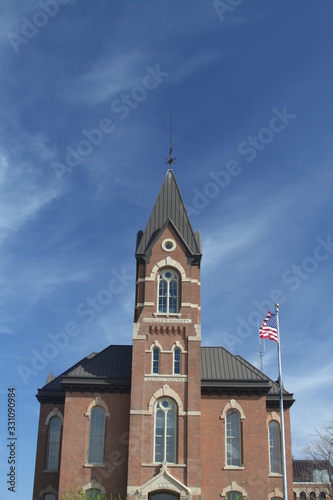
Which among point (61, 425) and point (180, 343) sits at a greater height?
point (180, 343)

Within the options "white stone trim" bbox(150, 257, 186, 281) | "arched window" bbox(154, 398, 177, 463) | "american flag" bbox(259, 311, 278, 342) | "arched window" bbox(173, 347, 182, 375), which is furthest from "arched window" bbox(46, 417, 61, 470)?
"american flag" bbox(259, 311, 278, 342)

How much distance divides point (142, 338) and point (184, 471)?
8.42m

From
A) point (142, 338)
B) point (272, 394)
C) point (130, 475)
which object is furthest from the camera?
point (272, 394)

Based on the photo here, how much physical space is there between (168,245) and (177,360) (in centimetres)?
789

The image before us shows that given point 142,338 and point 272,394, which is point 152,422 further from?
point 272,394

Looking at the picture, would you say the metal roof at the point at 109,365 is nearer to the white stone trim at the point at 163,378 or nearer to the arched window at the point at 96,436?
the white stone trim at the point at 163,378

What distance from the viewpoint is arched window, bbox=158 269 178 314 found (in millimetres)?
39375

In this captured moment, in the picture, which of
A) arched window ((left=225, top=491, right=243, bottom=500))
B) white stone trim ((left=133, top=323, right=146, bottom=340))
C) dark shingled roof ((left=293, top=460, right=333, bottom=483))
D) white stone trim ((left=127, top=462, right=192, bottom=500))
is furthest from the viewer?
dark shingled roof ((left=293, top=460, right=333, bottom=483))

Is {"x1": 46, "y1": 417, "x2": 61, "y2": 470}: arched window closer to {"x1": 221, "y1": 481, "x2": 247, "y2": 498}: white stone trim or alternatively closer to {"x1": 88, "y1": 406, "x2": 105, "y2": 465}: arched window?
{"x1": 88, "y1": 406, "x2": 105, "y2": 465}: arched window

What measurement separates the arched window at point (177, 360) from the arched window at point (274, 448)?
8256mm

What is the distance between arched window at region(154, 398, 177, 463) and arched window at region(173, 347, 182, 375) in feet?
6.12

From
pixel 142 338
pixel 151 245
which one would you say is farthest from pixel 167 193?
pixel 142 338

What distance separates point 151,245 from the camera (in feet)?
133

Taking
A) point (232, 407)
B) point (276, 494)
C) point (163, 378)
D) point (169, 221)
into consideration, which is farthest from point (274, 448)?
point (169, 221)
